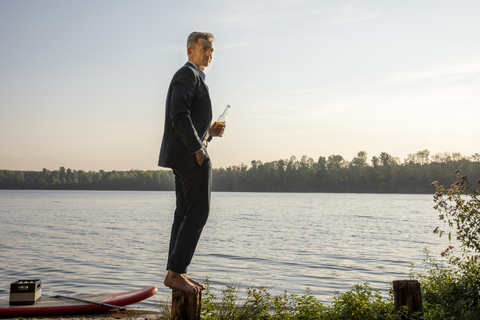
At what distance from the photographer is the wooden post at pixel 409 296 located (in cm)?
421

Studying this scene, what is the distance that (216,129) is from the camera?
14.0ft

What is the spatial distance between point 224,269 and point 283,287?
3.22 m

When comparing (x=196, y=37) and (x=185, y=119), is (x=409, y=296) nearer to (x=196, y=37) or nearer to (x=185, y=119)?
(x=185, y=119)

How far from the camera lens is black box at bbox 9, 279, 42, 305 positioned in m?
6.64

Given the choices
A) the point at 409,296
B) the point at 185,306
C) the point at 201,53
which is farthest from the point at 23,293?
the point at 409,296

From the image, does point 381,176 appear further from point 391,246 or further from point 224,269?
point 224,269

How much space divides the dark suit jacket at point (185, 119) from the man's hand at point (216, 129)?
0.74 ft

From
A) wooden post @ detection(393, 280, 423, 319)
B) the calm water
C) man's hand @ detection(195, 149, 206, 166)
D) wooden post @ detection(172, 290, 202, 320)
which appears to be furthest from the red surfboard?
wooden post @ detection(393, 280, 423, 319)

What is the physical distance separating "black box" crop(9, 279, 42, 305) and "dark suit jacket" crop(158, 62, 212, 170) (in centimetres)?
428

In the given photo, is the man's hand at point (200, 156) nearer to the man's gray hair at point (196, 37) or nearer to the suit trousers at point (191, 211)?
the suit trousers at point (191, 211)

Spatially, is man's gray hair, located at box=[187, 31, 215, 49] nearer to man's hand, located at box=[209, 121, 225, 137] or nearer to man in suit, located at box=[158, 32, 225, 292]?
man in suit, located at box=[158, 32, 225, 292]

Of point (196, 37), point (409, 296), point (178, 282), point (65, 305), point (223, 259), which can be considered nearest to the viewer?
point (178, 282)

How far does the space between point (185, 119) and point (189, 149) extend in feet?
0.85

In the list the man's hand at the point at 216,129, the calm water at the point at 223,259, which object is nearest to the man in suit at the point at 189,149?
the man's hand at the point at 216,129
